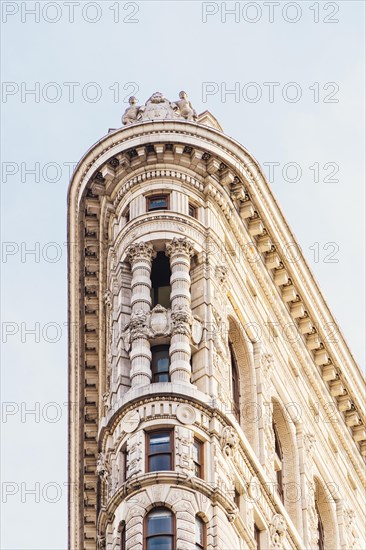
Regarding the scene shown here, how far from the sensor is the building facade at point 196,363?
62.4m

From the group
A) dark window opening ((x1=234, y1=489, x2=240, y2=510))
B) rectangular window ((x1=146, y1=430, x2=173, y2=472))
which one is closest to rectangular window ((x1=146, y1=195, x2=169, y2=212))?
rectangular window ((x1=146, y1=430, x2=173, y2=472))

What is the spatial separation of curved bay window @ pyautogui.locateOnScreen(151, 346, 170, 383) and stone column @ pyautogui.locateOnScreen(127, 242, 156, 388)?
0.44 m

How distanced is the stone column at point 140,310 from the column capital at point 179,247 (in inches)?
23.6

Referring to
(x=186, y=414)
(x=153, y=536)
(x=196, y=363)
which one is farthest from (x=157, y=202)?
(x=153, y=536)

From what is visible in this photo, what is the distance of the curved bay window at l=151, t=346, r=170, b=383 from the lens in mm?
65062

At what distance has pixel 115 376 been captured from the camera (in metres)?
66.2

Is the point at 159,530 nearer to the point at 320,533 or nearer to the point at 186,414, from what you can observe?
the point at 186,414

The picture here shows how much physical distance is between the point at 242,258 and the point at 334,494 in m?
9.66

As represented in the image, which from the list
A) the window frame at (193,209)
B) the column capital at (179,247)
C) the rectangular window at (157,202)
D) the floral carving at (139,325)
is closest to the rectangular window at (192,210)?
the window frame at (193,209)

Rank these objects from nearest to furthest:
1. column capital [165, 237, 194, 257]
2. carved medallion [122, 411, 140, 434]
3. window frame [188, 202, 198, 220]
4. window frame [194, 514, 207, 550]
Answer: window frame [194, 514, 207, 550]
carved medallion [122, 411, 140, 434]
column capital [165, 237, 194, 257]
window frame [188, 202, 198, 220]

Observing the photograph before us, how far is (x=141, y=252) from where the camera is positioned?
224ft

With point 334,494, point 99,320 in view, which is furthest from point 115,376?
point 334,494

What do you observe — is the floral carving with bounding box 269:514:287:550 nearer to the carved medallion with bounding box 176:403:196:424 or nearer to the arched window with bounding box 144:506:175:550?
the carved medallion with bounding box 176:403:196:424

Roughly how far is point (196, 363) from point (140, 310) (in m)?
2.55
